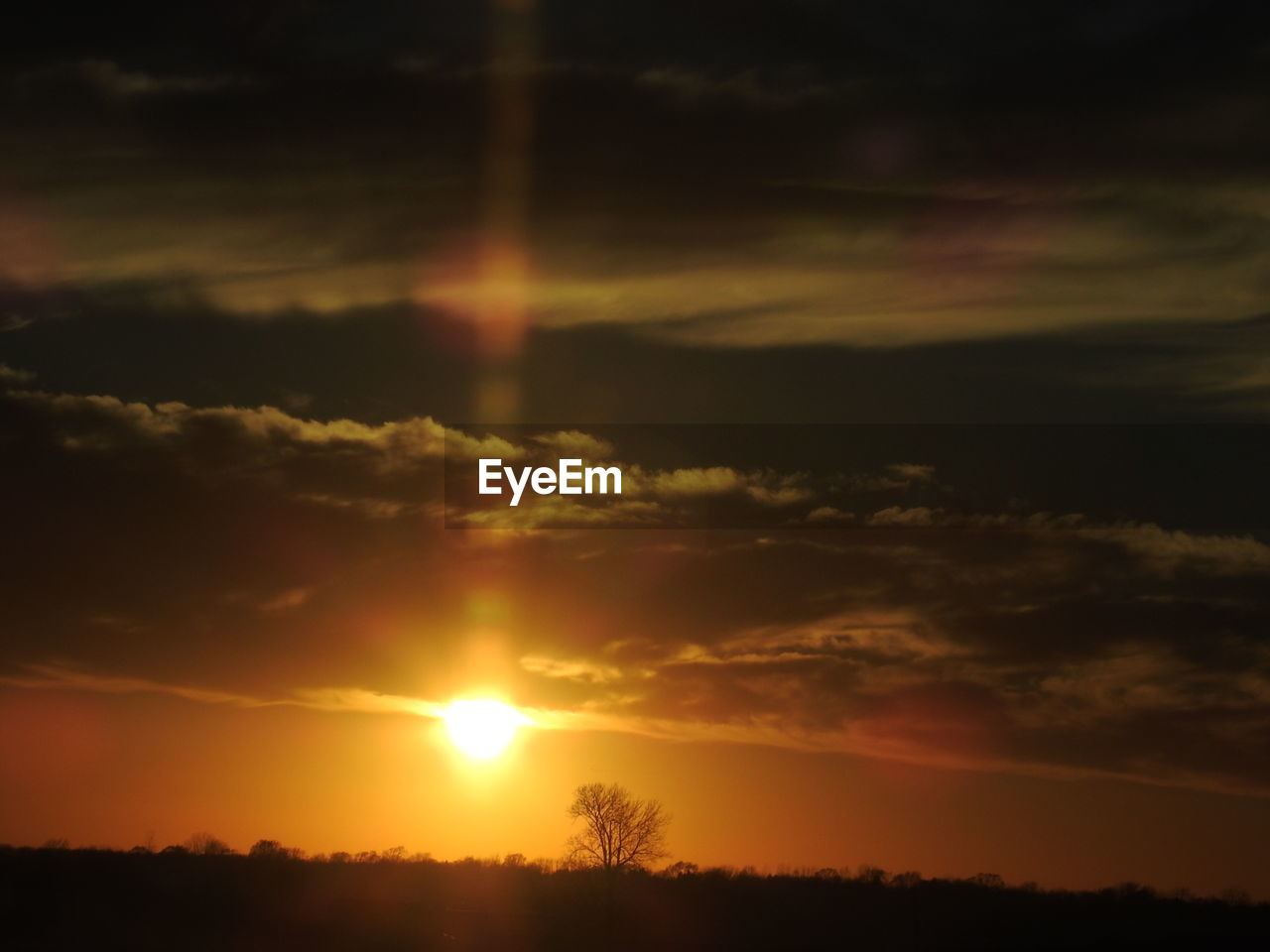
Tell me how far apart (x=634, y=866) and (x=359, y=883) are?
61.4ft

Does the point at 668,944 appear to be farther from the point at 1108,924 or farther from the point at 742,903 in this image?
the point at 1108,924

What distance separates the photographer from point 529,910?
7812cm

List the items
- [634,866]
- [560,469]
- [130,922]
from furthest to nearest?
[634,866] → [130,922] → [560,469]

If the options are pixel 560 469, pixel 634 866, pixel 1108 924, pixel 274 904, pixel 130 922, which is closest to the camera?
pixel 560 469

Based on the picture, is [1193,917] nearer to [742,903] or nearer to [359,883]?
[742,903]

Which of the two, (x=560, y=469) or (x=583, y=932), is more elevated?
(x=560, y=469)

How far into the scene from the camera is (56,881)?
79250 millimetres

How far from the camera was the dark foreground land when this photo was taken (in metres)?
68.8

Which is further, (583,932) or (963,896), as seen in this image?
(963,896)

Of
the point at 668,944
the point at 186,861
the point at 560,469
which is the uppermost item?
the point at 560,469

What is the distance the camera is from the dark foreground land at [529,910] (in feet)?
226

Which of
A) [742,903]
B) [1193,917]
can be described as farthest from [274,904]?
[1193,917]

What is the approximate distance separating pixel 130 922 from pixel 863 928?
36.3m

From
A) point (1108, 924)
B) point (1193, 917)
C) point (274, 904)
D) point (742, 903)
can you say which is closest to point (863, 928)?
point (742, 903)
